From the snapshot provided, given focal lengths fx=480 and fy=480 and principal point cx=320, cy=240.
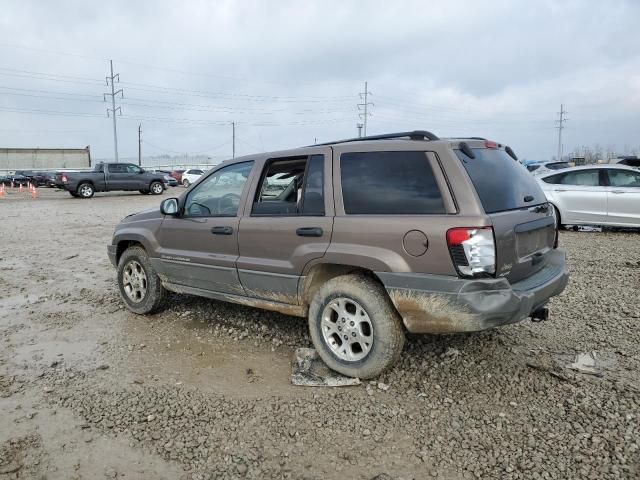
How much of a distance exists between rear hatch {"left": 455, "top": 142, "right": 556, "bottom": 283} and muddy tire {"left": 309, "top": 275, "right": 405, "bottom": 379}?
0.82 meters

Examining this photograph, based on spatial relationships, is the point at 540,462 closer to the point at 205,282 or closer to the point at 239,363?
the point at 239,363

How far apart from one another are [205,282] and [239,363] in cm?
97

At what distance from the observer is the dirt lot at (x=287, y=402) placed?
2648 millimetres

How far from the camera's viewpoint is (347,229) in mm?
3512

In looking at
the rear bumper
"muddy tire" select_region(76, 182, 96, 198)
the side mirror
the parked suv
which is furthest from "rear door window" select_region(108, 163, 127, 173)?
the rear bumper

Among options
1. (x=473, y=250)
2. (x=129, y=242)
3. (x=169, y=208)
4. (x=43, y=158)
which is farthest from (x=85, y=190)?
(x=43, y=158)

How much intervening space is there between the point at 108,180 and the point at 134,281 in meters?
20.8

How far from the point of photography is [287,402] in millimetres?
3303

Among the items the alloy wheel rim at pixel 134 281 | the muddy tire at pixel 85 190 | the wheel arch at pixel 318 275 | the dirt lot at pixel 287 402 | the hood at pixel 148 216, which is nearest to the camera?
the dirt lot at pixel 287 402

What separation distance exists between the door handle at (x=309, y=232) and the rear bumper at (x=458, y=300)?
0.62 m

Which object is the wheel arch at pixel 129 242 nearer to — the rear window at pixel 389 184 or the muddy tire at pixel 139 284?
the muddy tire at pixel 139 284

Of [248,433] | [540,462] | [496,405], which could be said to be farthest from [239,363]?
[540,462]

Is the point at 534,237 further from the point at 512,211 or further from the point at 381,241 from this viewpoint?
the point at 381,241

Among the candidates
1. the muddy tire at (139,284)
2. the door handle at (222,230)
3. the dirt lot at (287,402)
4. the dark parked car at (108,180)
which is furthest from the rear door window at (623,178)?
the dark parked car at (108,180)
